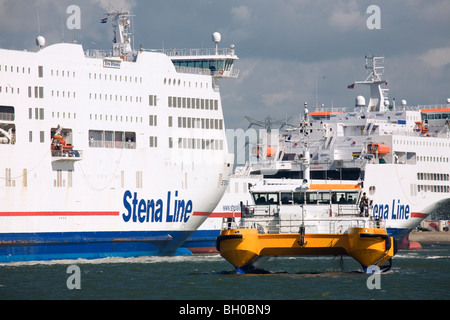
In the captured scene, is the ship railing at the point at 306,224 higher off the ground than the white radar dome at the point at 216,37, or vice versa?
the white radar dome at the point at 216,37

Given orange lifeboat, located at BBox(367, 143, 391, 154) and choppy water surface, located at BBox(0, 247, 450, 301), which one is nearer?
choppy water surface, located at BBox(0, 247, 450, 301)

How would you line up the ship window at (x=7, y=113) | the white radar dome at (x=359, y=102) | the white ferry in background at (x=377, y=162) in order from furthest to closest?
the white radar dome at (x=359, y=102)
the white ferry in background at (x=377, y=162)
the ship window at (x=7, y=113)

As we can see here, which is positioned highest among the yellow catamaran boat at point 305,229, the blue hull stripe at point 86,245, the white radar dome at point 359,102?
the white radar dome at point 359,102

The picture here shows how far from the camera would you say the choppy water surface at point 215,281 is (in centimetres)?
3167

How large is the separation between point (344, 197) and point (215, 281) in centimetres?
745

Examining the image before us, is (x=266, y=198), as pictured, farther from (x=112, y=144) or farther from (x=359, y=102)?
(x=359, y=102)

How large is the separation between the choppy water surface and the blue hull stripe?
1.18m

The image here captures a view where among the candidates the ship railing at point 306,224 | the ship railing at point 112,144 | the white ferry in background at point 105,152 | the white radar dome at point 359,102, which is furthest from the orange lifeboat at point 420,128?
the ship railing at point 306,224

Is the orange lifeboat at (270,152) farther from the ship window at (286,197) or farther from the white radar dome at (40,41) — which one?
the ship window at (286,197)

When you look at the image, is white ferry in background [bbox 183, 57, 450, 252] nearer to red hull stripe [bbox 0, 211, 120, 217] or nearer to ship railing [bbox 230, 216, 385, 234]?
red hull stripe [bbox 0, 211, 120, 217]

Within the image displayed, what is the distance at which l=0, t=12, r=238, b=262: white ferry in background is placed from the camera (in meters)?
46.8

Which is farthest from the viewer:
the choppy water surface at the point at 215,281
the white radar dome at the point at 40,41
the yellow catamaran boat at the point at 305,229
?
the white radar dome at the point at 40,41

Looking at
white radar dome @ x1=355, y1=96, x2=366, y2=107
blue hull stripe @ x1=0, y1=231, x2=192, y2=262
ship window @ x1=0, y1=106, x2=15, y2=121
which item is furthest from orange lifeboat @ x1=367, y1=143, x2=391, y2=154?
ship window @ x1=0, y1=106, x2=15, y2=121
